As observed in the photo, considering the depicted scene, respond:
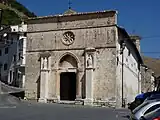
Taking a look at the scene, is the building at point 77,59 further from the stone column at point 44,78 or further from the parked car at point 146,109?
the parked car at point 146,109

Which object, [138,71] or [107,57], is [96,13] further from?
[138,71]

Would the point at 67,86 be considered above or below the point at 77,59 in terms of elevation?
below

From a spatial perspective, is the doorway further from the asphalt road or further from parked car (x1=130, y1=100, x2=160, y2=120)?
parked car (x1=130, y1=100, x2=160, y2=120)

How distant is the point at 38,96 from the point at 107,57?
9904 millimetres

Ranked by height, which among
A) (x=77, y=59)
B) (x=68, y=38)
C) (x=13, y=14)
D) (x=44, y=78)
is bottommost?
(x=44, y=78)

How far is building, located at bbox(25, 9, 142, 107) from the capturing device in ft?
132

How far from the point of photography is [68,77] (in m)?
44.6

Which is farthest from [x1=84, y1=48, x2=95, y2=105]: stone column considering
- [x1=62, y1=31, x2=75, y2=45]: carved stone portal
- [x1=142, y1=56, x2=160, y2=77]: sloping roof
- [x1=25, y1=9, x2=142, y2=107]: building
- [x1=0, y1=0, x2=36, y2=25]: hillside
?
[x1=142, y1=56, x2=160, y2=77]: sloping roof

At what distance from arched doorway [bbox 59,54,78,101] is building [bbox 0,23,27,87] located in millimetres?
16859

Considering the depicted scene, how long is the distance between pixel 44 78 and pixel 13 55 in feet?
80.6

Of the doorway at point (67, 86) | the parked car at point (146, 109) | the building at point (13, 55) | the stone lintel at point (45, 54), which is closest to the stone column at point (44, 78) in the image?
the stone lintel at point (45, 54)

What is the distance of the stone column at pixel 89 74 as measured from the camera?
131 ft

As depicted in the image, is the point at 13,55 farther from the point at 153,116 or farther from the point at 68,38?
the point at 153,116

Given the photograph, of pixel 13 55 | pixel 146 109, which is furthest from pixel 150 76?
pixel 146 109
